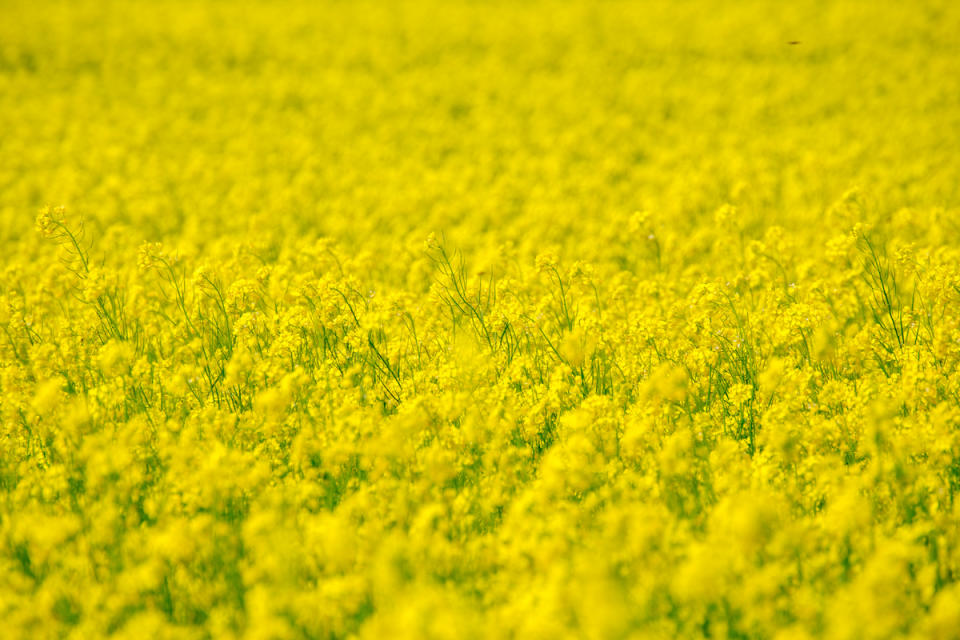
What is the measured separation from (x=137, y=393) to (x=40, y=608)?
1753 mm

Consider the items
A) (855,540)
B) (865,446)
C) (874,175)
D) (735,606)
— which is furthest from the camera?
(874,175)

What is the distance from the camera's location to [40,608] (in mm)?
2982

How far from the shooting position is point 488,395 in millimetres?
4281

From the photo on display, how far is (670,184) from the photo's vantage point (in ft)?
29.9

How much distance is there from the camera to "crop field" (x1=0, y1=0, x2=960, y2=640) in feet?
9.77

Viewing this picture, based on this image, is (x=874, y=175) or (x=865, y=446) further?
(x=874, y=175)

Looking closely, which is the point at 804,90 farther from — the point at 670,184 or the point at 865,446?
the point at 865,446

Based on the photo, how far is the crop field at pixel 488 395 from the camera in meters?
2.98

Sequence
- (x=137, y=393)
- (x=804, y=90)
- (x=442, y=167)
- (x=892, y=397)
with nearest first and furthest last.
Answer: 1. (x=892, y=397)
2. (x=137, y=393)
3. (x=442, y=167)
4. (x=804, y=90)

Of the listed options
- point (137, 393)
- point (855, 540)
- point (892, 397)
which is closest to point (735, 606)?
point (855, 540)

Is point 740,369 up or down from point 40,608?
down

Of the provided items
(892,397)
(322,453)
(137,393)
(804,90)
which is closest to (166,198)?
(137,393)

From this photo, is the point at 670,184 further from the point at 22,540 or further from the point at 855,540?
the point at 22,540

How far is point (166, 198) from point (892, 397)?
7.15 metres
